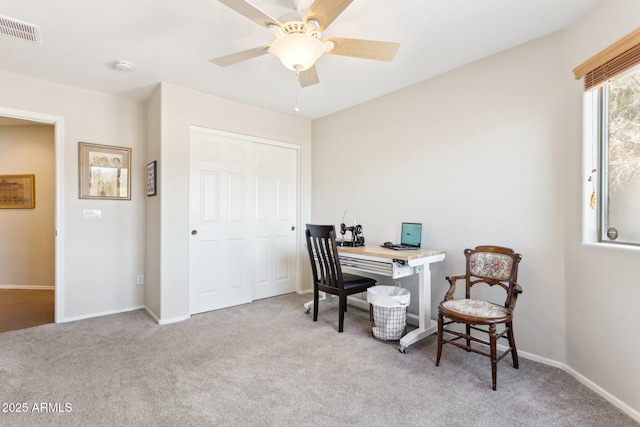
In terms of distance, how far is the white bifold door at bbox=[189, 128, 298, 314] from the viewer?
10.9 feet

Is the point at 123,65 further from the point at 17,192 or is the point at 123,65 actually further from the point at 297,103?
the point at 17,192

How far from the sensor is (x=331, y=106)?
3689 millimetres

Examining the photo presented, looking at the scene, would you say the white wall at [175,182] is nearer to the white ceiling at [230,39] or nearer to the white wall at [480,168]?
the white ceiling at [230,39]

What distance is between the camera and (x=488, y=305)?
83.2 inches

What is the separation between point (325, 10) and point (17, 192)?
5293mm

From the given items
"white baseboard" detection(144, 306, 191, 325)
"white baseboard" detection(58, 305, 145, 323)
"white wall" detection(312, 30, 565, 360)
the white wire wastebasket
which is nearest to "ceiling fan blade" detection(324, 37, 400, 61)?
"white wall" detection(312, 30, 565, 360)

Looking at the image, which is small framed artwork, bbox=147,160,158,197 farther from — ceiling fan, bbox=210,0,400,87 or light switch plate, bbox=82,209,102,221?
ceiling fan, bbox=210,0,400,87

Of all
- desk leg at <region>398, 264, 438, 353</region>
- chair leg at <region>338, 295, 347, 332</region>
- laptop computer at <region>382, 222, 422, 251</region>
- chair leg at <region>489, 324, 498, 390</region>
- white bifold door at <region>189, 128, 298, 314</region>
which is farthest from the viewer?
white bifold door at <region>189, 128, 298, 314</region>

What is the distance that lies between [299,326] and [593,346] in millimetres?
2154

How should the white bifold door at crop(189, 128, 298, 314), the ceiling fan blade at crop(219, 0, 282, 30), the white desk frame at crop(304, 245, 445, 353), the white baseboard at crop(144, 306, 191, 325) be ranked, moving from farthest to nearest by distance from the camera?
1. the white bifold door at crop(189, 128, 298, 314)
2. the white baseboard at crop(144, 306, 191, 325)
3. the white desk frame at crop(304, 245, 445, 353)
4. the ceiling fan blade at crop(219, 0, 282, 30)

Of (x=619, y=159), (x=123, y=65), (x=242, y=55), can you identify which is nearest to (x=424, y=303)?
(x=619, y=159)

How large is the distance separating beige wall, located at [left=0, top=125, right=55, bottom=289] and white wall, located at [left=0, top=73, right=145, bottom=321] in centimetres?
197

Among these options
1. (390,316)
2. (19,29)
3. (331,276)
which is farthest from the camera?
(331,276)

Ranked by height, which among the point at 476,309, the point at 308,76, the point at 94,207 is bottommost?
the point at 476,309
